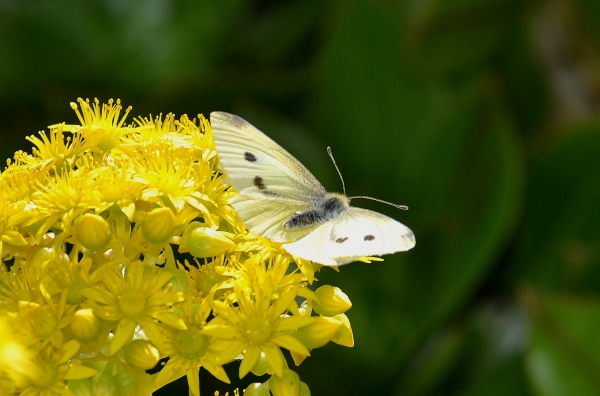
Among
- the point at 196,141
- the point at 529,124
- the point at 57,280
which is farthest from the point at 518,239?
the point at 57,280

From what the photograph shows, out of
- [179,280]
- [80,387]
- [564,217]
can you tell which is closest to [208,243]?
[179,280]

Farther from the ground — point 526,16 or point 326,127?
point 526,16

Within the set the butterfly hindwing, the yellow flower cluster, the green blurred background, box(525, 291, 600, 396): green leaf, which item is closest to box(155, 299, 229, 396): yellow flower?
the yellow flower cluster

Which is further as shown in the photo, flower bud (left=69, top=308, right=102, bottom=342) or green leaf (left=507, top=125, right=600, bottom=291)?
green leaf (left=507, top=125, right=600, bottom=291)

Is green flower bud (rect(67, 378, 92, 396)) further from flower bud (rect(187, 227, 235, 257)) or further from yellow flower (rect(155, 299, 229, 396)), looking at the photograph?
flower bud (rect(187, 227, 235, 257))

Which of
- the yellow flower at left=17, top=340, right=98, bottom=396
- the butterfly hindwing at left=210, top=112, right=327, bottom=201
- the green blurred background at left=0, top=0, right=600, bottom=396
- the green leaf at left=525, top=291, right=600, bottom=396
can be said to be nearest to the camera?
the yellow flower at left=17, top=340, right=98, bottom=396

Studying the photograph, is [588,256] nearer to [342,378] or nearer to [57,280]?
[342,378]
